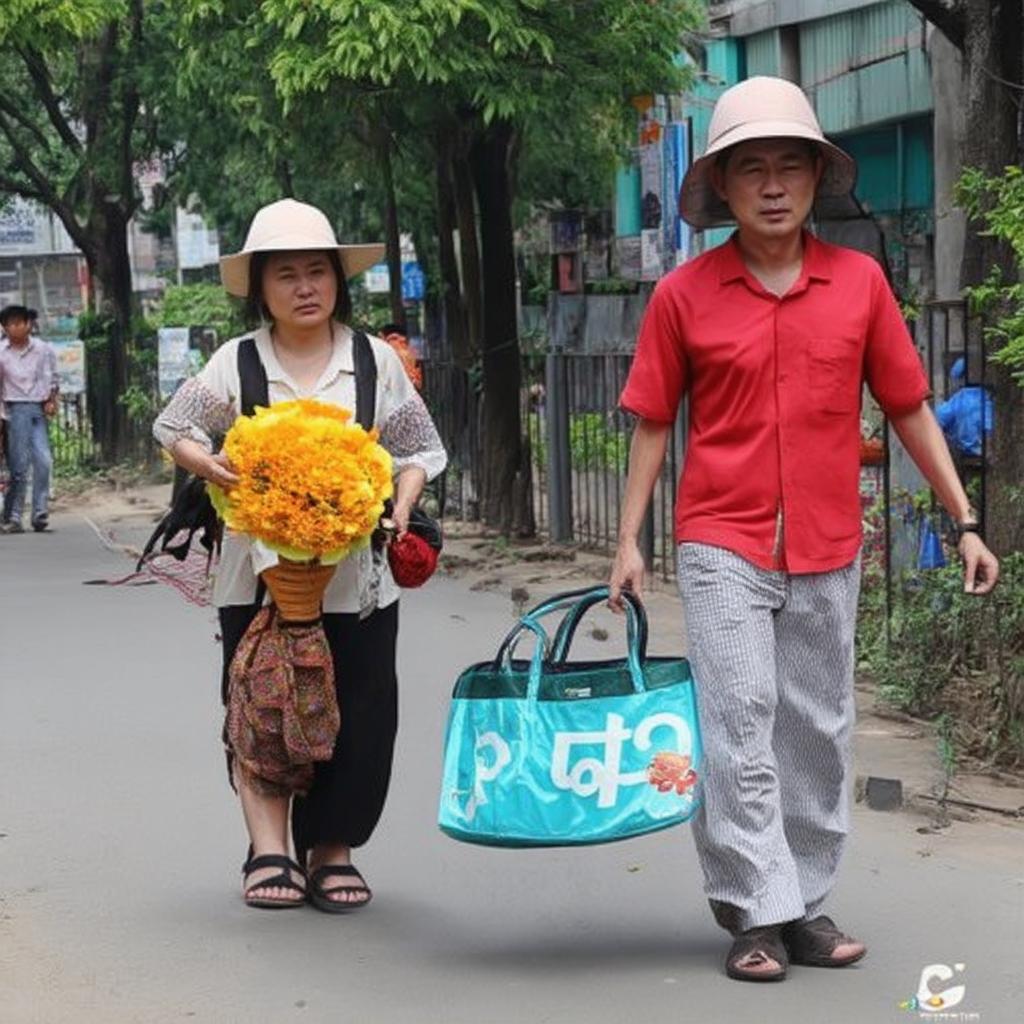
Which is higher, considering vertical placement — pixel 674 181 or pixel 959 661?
pixel 674 181

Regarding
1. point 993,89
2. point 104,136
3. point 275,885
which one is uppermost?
point 104,136

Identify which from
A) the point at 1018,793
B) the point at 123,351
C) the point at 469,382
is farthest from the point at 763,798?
the point at 123,351

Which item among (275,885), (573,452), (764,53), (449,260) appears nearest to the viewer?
(275,885)

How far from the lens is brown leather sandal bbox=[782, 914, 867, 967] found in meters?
5.81

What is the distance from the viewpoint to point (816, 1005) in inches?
217

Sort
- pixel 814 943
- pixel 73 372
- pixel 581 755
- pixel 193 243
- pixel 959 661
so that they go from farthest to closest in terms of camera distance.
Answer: pixel 193 243 → pixel 73 372 → pixel 959 661 → pixel 814 943 → pixel 581 755

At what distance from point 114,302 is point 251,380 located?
23.5 m

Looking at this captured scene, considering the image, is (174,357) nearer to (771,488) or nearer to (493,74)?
(493,74)

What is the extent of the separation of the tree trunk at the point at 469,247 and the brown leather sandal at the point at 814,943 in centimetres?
1198

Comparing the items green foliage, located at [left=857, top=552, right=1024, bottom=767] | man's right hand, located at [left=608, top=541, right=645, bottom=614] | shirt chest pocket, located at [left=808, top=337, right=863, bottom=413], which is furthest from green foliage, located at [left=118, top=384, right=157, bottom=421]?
shirt chest pocket, located at [left=808, top=337, right=863, bottom=413]

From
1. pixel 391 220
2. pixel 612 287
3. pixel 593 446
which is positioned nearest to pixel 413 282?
pixel 612 287

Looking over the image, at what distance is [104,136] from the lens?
27672 mm

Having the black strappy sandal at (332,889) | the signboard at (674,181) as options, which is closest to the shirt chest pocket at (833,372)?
the black strappy sandal at (332,889)

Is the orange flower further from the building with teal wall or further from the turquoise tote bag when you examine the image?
the turquoise tote bag
